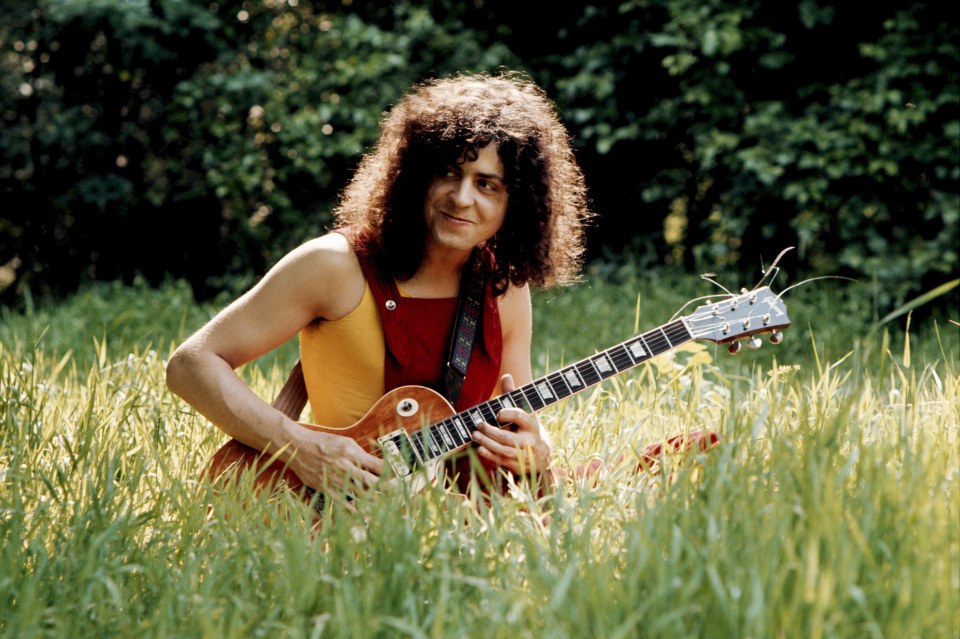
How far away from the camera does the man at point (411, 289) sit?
2768mm

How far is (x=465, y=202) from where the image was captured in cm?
288

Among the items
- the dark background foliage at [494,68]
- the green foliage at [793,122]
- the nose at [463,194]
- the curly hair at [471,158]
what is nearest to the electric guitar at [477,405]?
the curly hair at [471,158]

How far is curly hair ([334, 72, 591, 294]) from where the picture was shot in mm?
2947

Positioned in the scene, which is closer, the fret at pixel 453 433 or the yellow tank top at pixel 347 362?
the fret at pixel 453 433

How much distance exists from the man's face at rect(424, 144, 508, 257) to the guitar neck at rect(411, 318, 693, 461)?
0.45 meters

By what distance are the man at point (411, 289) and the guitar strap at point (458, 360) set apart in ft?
A: 0.11

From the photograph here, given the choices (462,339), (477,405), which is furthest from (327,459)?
(462,339)

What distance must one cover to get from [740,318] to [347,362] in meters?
1.10

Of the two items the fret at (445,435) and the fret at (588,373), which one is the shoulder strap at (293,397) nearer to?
the fret at (445,435)

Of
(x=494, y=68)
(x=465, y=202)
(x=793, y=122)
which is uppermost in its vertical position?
(x=494, y=68)

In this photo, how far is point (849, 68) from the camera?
6.35m

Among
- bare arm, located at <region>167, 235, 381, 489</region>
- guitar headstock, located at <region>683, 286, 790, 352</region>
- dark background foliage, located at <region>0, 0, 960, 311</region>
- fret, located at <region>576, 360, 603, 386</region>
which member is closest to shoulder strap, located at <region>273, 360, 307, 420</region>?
bare arm, located at <region>167, 235, 381, 489</region>

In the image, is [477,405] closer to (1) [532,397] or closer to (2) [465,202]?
(1) [532,397]

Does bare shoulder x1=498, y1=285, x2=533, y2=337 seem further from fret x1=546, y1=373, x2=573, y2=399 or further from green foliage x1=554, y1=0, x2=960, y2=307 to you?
green foliage x1=554, y1=0, x2=960, y2=307
